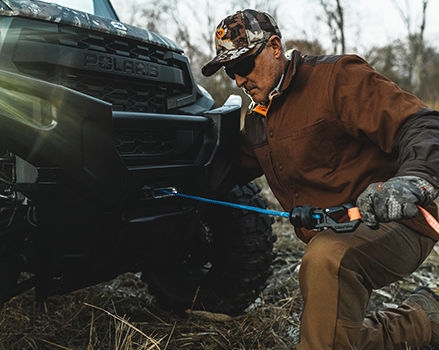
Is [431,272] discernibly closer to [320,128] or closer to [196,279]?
[196,279]

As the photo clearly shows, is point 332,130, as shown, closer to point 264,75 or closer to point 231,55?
point 264,75

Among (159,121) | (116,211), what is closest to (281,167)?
(159,121)

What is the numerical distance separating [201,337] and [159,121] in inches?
47.9

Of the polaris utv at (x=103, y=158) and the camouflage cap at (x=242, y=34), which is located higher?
the camouflage cap at (x=242, y=34)

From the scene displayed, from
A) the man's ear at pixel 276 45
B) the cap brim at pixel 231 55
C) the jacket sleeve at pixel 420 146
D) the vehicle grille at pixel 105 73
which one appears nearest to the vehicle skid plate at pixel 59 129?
the vehicle grille at pixel 105 73

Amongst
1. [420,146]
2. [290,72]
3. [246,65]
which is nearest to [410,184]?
[420,146]

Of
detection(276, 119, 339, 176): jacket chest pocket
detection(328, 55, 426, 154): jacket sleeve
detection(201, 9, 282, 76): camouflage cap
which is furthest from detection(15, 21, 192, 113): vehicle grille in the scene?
detection(328, 55, 426, 154): jacket sleeve

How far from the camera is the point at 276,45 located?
76.9 inches

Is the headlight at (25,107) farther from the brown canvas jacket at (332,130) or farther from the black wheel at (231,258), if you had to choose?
the black wheel at (231,258)

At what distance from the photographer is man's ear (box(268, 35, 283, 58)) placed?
193 centimetres

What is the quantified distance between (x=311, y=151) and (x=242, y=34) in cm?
60

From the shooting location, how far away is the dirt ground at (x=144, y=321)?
7.22 feet

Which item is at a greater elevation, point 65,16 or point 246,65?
point 65,16

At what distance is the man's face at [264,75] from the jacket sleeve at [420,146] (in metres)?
0.63
